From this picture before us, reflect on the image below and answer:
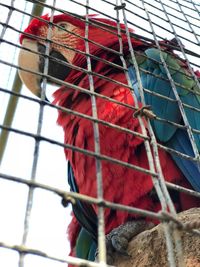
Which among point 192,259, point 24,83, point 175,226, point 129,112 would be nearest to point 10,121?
point 24,83

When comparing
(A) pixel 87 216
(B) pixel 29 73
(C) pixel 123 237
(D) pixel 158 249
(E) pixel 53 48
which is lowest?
(D) pixel 158 249

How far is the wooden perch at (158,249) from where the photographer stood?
70 cm

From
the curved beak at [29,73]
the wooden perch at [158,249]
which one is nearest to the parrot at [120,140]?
the wooden perch at [158,249]

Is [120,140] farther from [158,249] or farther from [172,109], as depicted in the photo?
[158,249]

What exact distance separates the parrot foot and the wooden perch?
5 centimetres

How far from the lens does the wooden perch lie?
27.7 inches

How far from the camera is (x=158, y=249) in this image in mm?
782

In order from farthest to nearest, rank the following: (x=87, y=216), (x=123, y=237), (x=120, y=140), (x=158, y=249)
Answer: (x=87, y=216)
(x=120, y=140)
(x=123, y=237)
(x=158, y=249)

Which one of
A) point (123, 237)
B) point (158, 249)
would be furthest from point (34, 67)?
point (158, 249)

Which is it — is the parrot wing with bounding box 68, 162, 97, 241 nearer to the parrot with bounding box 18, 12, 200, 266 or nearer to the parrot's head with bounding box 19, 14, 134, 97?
the parrot with bounding box 18, 12, 200, 266

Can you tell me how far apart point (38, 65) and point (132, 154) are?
0.76 meters

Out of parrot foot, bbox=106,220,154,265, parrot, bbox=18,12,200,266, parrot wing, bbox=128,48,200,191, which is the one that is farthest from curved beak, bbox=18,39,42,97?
parrot foot, bbox=106,220,154,265

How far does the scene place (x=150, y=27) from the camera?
1092 mm

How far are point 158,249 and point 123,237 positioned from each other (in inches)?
10.0
